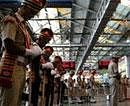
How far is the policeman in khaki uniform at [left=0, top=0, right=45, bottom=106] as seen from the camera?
11.4ft

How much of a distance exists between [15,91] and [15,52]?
0.43 meters

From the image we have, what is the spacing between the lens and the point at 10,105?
3564 millimetres

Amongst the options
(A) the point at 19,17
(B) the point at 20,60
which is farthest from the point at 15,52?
(A) the point at 19,17

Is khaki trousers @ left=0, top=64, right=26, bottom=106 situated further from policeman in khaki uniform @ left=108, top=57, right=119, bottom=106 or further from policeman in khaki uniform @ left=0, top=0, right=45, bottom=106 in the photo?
policeman in khaki uniform @ left=108, top=57, right=119, bottom=106

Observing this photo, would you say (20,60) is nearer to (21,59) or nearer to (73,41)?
(21,59)

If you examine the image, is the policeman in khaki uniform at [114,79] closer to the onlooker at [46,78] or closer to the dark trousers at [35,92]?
the onlooker at [46,78]

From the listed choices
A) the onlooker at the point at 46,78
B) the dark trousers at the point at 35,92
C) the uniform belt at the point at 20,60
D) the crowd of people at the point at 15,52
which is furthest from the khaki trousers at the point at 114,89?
the uniform belt at the point at 20,60

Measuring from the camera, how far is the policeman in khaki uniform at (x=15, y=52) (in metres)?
3.48

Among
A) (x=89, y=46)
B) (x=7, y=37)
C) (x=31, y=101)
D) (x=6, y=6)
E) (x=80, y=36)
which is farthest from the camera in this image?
(x=80, y=36)

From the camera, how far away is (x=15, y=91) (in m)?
3.61

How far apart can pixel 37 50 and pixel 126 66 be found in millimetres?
28808

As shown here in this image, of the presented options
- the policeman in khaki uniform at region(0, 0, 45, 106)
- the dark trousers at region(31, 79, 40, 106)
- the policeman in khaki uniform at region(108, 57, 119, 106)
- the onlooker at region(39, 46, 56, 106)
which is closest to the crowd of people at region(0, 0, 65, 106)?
the policeman in khaki uniform at region(0, 0, 45, 106)

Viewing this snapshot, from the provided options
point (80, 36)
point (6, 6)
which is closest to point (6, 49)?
point (6, 6)

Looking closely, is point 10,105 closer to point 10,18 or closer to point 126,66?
point 10,18
